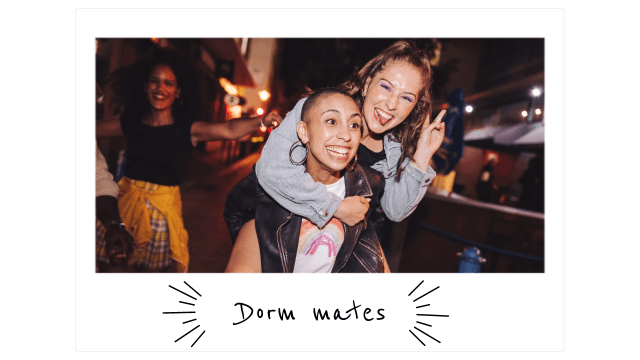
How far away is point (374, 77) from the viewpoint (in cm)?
170

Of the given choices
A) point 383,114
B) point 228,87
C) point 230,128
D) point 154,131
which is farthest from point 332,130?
point 154,131

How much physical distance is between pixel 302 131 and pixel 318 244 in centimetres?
54

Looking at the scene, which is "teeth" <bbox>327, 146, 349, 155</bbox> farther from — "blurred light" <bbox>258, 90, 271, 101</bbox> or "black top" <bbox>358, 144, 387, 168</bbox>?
"blurred light" <bbox>258, 90, 271, 101</bbox>

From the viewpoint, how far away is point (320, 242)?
1.67 meters

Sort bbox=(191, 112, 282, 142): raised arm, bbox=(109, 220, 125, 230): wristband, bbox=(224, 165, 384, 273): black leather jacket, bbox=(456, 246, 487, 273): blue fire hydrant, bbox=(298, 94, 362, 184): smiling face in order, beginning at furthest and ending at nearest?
bbox=(456, 246, 487, 273): blue fire hydrant < bbox=(109, 220, 125, 230): wristband < bbox=(191, 112, 282, 142): raised arm < bbox=(224, 165, 384, 273): black leather jacket < bbox=(298, 94, 362, 184): smiling face

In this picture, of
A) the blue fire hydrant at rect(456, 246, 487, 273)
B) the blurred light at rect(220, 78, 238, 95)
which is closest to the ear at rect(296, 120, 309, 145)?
the blurred light at rect(220, 78, 238, 95)

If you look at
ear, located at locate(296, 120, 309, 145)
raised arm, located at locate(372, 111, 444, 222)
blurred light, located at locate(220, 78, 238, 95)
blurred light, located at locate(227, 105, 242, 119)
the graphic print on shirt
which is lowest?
the graphic print on shirt

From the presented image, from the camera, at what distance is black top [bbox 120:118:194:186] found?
6.12 feet

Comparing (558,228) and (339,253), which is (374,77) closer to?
(339,253)

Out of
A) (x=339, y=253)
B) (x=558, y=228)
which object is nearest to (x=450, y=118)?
(x=558, y=228)

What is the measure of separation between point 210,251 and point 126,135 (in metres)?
0.77

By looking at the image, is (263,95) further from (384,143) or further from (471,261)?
(471,261)

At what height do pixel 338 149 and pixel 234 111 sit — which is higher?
pixel 234 111

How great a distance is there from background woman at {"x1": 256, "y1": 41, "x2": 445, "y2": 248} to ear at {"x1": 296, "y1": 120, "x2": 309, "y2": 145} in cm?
3
